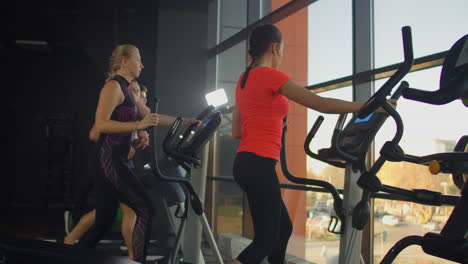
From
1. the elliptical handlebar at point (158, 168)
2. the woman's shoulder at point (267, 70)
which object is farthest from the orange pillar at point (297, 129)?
the woman's shoulder at point (267, 70)

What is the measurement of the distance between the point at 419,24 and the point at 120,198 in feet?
5.99

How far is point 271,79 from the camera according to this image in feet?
6.49

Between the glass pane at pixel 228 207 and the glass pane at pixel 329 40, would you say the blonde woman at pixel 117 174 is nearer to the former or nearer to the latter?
the glass pane at pixel 329 40

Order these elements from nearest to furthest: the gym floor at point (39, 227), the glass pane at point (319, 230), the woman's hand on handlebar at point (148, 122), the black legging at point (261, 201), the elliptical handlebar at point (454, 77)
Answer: the elliptical handlebar at point (454, 77), the black legging at point (261, 201), the woman's hand on handlebar at point (148, 122), the glass pane at point (319, 230), the gym floor at point (39, 227)

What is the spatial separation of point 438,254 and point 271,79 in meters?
0.92

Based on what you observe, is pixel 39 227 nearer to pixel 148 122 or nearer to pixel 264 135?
pixel 148 122

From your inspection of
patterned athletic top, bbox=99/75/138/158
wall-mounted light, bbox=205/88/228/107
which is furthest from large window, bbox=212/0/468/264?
patterned athletic top, bbox=99/75/138/158

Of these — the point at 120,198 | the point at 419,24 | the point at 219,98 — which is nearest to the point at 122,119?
the point at 120,198

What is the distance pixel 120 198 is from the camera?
2656 mm

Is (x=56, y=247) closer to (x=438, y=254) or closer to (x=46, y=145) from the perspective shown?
(x=438, y=254)

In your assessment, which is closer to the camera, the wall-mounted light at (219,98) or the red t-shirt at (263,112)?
the red t-shirt at (263,112)

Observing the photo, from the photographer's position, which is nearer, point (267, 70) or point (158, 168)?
point (267, 70)

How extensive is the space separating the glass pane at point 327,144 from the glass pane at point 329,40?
0.40ft

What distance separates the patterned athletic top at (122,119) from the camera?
8.84 feet
